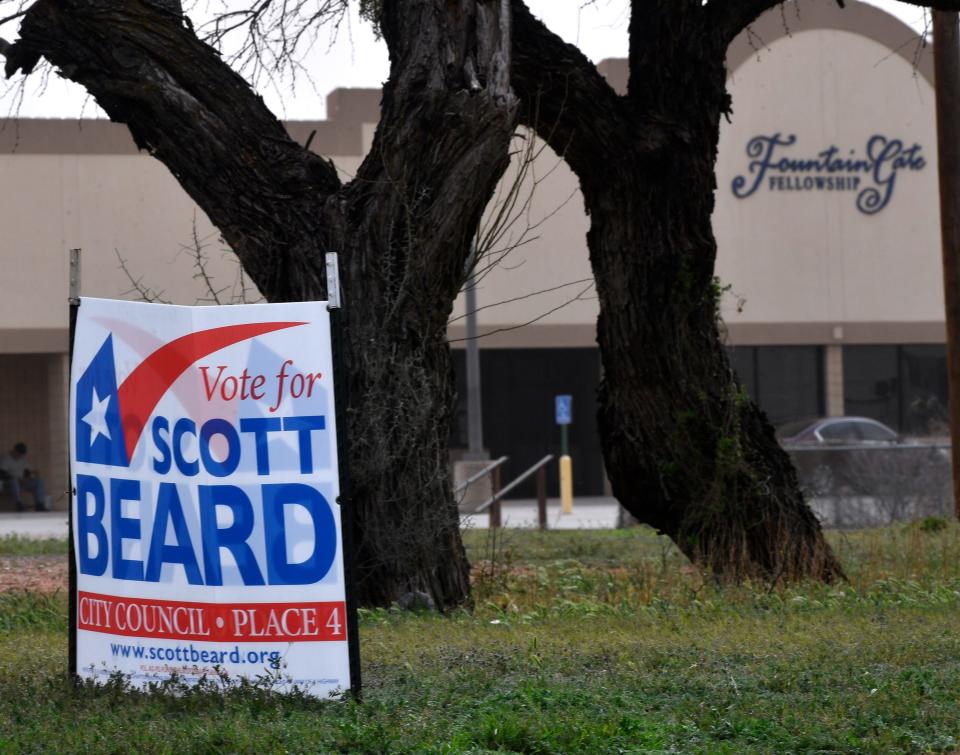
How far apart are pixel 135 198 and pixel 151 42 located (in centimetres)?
2168

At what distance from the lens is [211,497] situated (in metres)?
6.00

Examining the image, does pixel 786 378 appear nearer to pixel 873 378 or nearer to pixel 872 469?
pixel 873 378

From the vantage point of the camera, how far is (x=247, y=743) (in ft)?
17.2

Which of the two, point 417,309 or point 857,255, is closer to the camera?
point 417,309

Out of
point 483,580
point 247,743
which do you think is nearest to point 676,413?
point 483,580

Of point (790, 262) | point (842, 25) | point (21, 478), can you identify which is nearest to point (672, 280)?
point (790, 262)

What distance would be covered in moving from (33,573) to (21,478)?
17.8m

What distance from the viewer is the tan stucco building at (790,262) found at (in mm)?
32156

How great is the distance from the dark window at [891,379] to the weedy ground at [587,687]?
23937 mm

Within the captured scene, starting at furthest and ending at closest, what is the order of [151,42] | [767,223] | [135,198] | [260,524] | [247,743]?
[767,223], [135,198], [151,42], [260,524], [247,743]

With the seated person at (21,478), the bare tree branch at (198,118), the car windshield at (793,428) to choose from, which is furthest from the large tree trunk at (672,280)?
the seated person at (21,478)

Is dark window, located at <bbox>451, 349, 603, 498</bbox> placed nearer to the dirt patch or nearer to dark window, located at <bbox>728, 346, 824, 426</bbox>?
dark window, located at <bbox>728, 346, 824, 426</bbox>

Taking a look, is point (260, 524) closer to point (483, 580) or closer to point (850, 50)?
point (483, 580)

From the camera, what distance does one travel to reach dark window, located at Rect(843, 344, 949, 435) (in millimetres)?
34000
